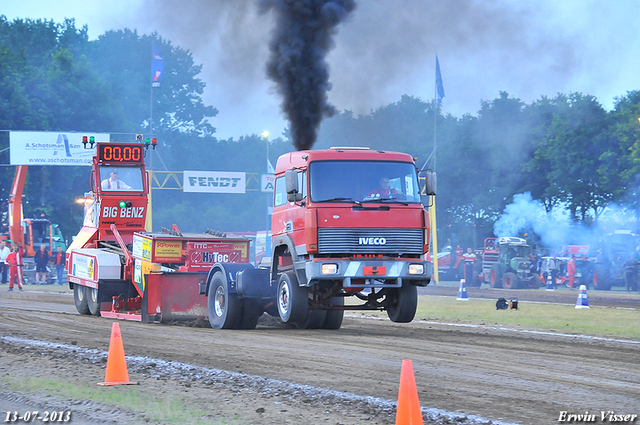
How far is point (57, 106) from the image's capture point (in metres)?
55.8

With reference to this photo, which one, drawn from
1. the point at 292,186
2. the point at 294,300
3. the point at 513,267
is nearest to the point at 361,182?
the point at 292,186

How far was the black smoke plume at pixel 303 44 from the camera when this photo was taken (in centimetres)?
1981

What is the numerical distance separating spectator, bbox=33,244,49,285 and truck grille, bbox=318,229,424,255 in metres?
27.8

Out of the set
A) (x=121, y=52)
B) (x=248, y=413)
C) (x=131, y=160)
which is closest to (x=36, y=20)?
(x=121, y=52)

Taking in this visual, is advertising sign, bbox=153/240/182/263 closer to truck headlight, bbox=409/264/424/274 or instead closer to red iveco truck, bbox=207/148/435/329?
red iveco truck, bbox=207/148/435/329

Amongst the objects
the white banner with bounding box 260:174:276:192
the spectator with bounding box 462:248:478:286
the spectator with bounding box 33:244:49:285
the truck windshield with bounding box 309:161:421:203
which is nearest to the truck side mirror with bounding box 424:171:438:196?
the truck windshield with bounding box 309:161:421:203

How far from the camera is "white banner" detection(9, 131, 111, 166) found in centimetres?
4300

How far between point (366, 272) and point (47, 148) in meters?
33.9

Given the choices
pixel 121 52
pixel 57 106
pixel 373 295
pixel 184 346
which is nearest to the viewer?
pixel 184 346

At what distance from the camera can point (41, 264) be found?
38344 millimetres

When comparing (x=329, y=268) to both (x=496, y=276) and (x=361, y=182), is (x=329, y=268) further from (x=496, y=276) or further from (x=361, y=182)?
(x=496, y=276)

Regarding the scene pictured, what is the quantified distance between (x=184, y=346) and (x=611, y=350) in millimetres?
6330

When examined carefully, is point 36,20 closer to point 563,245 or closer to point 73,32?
point 73,32

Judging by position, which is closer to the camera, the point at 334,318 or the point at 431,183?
the point at 431,183
